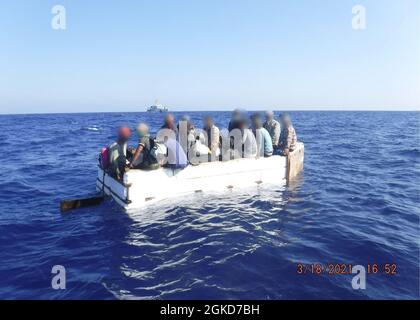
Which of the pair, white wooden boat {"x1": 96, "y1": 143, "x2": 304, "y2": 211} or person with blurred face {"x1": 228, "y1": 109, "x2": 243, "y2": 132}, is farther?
person with blurred face {"x1": 228, "y1": 109, "x2": 243, "y2": 132}

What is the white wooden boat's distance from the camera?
9.66m

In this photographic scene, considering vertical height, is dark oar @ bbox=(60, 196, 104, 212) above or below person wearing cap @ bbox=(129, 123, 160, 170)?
below

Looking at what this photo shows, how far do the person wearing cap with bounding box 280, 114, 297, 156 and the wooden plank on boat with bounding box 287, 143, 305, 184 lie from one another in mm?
267

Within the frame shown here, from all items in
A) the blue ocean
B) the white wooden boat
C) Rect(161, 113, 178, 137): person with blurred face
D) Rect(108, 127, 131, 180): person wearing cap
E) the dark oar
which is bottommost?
the blue ocean

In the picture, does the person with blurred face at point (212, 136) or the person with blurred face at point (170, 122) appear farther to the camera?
the person with blurred face at point (212, 136)

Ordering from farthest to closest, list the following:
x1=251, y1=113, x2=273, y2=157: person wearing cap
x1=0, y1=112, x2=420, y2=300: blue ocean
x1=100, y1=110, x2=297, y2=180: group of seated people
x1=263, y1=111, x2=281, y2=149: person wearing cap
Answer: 1. x1=263, y1=111, x2=281, y2=149: person wearing cap
2. x1=251, y1=113, x2=273, y2=157: person wearing cap
3. x1=100, y1=110, x2=297, y2=180: group of seated people
4. x1=0, y1=112, x2=420, y2=300: blue ocean

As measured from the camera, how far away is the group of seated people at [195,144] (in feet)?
32.4

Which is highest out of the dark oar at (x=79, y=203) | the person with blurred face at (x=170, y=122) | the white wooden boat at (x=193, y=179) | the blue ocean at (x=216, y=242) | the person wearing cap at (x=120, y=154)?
the person with blurred face at (x=170, y=122)

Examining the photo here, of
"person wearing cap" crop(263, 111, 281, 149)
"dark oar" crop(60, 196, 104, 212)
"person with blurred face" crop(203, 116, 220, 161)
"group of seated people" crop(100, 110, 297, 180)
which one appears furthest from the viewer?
"person wearing cap" crop(263, 111, 281, 149)

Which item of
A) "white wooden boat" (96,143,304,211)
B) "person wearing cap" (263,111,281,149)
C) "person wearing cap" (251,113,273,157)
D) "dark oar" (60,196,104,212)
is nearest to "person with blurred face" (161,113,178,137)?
"white wooden boat" (96,143,304,211)

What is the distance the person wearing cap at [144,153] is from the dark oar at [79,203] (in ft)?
5.94

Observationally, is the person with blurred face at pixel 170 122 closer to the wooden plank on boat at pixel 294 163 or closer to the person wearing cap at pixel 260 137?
the person wearing cap at pixel 260 137

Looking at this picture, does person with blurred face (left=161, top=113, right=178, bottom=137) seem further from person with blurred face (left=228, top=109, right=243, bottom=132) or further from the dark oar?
the dark oar

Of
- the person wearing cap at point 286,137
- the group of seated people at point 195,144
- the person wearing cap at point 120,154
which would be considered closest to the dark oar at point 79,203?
the group of seated people at point 195,144
